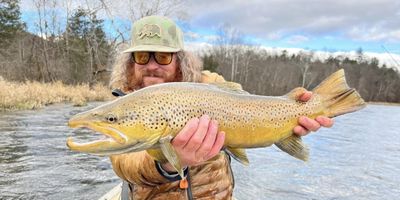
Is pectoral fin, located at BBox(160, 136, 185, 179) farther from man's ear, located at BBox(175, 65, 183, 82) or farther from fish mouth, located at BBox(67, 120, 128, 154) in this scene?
man's ear, located at BBox(175, 65, 183, 82)

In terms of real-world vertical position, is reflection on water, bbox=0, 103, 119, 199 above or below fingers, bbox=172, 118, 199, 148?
below

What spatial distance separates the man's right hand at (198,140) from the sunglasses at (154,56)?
1.21 metres

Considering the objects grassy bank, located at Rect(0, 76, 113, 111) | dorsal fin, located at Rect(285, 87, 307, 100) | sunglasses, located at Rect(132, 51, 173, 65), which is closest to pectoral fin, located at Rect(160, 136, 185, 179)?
dorsal fin, located at Rect(285, 87, 307, 100)

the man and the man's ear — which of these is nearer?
the man

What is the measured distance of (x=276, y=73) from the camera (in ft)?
240

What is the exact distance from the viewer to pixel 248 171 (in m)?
9.50

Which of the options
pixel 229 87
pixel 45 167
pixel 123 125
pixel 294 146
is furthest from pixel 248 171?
pixel 123 125

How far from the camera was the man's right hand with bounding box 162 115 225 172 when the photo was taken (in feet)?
6.96

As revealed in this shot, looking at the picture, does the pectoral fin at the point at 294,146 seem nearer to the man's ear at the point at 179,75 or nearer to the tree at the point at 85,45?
the man's ear at the point at 179,75

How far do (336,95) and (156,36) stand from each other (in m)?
1.43

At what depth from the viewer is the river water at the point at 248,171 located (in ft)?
24.3

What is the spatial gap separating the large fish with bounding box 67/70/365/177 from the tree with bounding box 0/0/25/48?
36543mm

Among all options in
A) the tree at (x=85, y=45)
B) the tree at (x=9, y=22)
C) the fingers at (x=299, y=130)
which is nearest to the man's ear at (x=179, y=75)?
the fingers at (x=299, y=130)

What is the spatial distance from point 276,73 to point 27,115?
60.8 m
